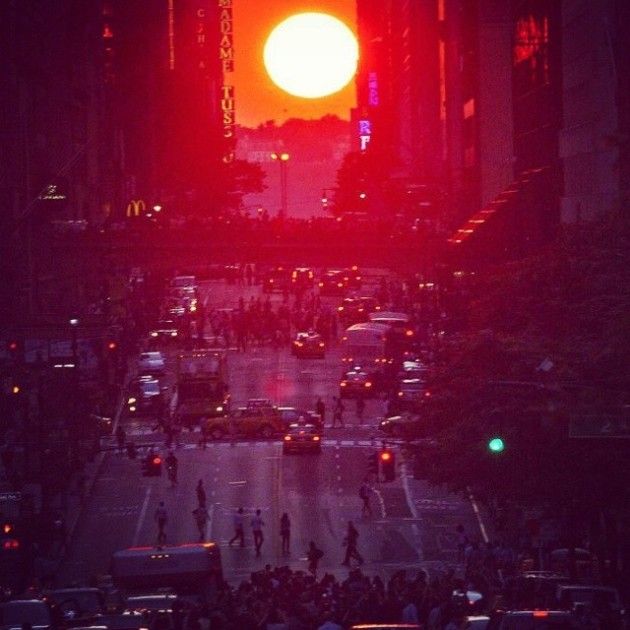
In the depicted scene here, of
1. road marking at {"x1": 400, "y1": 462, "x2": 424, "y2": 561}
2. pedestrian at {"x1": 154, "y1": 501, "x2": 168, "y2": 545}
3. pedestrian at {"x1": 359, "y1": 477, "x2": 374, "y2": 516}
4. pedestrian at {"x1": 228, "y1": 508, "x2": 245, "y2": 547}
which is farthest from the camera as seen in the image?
pedestrian at {"x1": 359, "y1": 477, "x2": 374, "y2": 516}

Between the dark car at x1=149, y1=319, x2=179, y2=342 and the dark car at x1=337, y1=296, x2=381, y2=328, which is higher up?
the dark car at x1=337, y1=296, x2=381, y2=328

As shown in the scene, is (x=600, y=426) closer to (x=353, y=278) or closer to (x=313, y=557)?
(x=313, y=557)

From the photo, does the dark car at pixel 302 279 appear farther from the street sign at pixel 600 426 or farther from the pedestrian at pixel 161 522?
the street sign at pixel 600 426

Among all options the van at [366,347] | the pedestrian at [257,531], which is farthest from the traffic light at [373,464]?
the van at [366,347]

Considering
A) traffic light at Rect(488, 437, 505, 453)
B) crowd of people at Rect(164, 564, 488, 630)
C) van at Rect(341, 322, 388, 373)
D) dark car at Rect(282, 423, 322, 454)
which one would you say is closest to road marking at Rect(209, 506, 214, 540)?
dark car at Rect(282, 423, 322, 454)

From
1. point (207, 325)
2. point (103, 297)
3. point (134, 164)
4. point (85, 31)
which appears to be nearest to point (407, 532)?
point (103, 297)

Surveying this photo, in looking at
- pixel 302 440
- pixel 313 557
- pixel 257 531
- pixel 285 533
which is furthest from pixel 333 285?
pixel 313 557

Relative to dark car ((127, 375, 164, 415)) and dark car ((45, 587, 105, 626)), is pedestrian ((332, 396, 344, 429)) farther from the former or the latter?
dark car ((45, 587, 105, 626))
